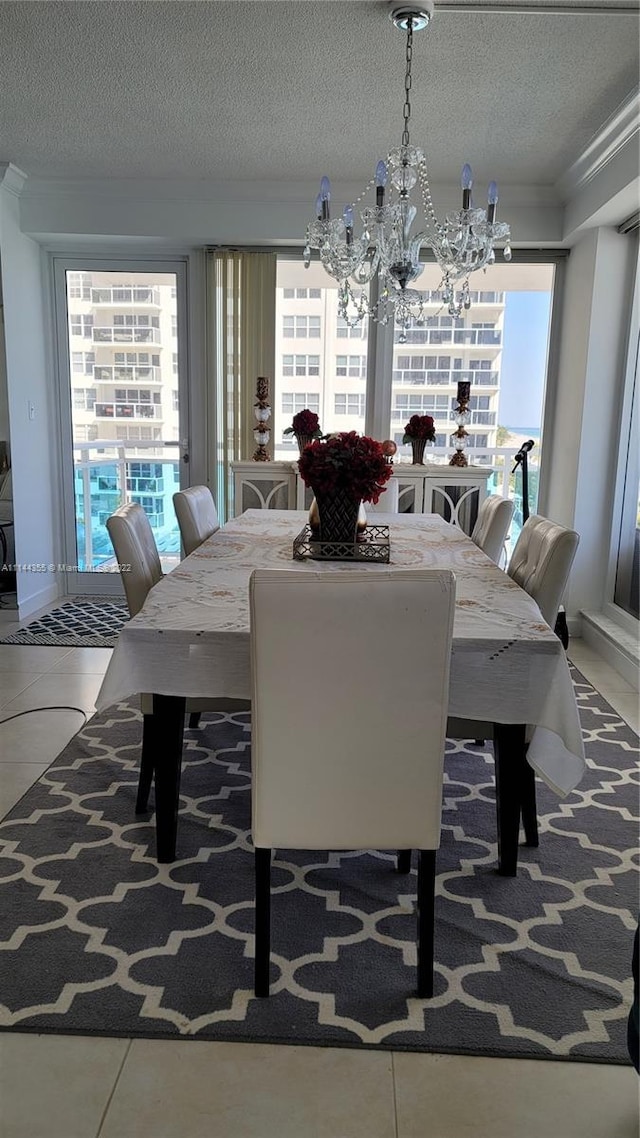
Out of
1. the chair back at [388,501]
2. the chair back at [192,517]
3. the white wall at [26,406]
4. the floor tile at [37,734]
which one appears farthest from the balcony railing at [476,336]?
the floor tile at [37,734]

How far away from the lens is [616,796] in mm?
2742

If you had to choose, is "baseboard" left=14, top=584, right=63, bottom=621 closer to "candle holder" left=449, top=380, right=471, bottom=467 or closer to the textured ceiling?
the textured ceiling

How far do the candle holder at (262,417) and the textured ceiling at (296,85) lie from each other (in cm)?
122

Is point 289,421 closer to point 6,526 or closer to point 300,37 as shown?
point 6,526

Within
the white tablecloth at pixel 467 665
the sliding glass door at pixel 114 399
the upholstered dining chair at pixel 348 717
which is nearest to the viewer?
the upholstered dining chair at pixel 348 717

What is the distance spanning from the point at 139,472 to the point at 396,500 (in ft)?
6.61

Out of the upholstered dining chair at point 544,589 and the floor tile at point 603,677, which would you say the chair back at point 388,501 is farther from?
the upholstered dining chair at point 544,589

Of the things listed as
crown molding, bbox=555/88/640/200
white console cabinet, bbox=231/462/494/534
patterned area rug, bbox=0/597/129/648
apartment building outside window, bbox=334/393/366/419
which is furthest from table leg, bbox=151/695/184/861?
apartment building outside window, bbox=334/393/366/419

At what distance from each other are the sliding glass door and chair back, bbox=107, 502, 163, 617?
8.65 feet

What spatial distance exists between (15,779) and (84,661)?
1335 millimetres

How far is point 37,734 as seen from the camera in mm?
3189

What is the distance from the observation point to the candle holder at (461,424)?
4.92 metres

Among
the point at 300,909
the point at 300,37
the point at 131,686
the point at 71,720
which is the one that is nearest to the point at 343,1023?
the point at 300,909

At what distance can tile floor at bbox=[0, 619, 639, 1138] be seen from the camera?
144 centimetres
